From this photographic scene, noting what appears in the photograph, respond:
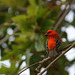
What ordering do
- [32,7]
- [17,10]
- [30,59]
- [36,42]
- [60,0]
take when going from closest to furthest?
[30,59], [36,42], [32,7], [60,0], [17,10]

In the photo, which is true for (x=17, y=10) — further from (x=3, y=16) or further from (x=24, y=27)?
(x=24, y=27)

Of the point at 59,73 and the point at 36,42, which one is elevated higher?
the point at 36,42

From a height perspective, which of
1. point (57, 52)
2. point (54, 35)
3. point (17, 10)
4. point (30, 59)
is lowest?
point (30, 59)

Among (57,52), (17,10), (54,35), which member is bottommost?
(57,52)

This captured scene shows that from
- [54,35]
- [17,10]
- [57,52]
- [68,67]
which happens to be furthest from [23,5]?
[57,52]

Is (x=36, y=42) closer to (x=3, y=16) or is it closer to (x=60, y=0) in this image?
(x=60, y=0)

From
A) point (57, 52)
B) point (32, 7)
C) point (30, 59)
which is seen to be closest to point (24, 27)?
point (32, 7)

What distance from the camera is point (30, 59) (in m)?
3.06

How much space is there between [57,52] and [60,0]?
7.47 ft

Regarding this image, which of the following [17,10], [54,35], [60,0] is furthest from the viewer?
[17,10]

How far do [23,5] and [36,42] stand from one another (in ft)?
6.28

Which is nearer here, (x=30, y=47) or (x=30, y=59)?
(x=30, y=59)

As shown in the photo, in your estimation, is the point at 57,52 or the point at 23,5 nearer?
the point at 57,52

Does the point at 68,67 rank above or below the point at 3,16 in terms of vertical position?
below
